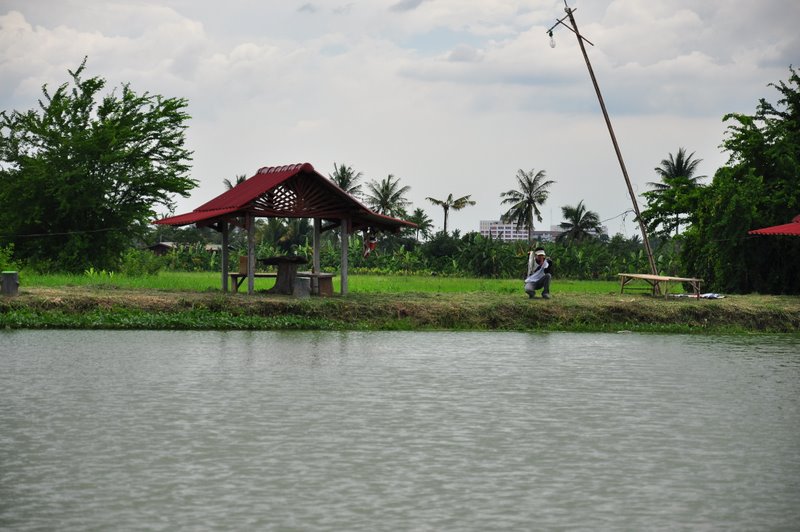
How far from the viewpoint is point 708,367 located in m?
14.2

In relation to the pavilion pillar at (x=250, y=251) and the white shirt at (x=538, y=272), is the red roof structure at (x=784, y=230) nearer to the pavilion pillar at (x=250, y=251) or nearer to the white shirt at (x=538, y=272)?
the white shirt at (x=538, y=272)

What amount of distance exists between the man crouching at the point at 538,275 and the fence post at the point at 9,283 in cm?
959

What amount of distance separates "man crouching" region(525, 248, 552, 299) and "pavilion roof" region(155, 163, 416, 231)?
2.88m

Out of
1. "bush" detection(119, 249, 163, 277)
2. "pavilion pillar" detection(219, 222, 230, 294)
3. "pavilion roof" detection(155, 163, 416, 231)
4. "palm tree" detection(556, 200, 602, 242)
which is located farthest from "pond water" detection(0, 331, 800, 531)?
"palm tree" detection(556, 200, 602, 242)

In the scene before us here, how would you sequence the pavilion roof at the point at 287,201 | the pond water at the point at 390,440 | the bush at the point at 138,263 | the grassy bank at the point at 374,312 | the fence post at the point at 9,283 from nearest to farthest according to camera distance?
the pond water at the point at 390,440 < the grassy bank at the point at 374,312 < the fence post at the point at 9,283 < the pavilion roof at the point at 287,201 < the bush at the point at 138,263

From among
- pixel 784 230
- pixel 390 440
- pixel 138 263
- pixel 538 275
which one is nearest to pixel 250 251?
pixel 538 275

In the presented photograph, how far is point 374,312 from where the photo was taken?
20188 mm

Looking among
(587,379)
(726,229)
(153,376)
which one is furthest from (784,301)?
(153,376)

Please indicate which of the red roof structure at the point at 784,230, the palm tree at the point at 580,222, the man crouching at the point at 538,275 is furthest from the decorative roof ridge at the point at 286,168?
the palm tree at the point at 580,222

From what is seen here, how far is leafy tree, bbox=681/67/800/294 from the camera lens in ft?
85.7

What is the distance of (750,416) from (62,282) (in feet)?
60.0

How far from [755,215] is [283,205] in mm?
11294

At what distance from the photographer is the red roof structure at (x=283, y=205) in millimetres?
21406

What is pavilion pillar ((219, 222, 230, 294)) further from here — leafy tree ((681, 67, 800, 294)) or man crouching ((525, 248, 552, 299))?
leafy tree ((681, 67, 800, 294))
